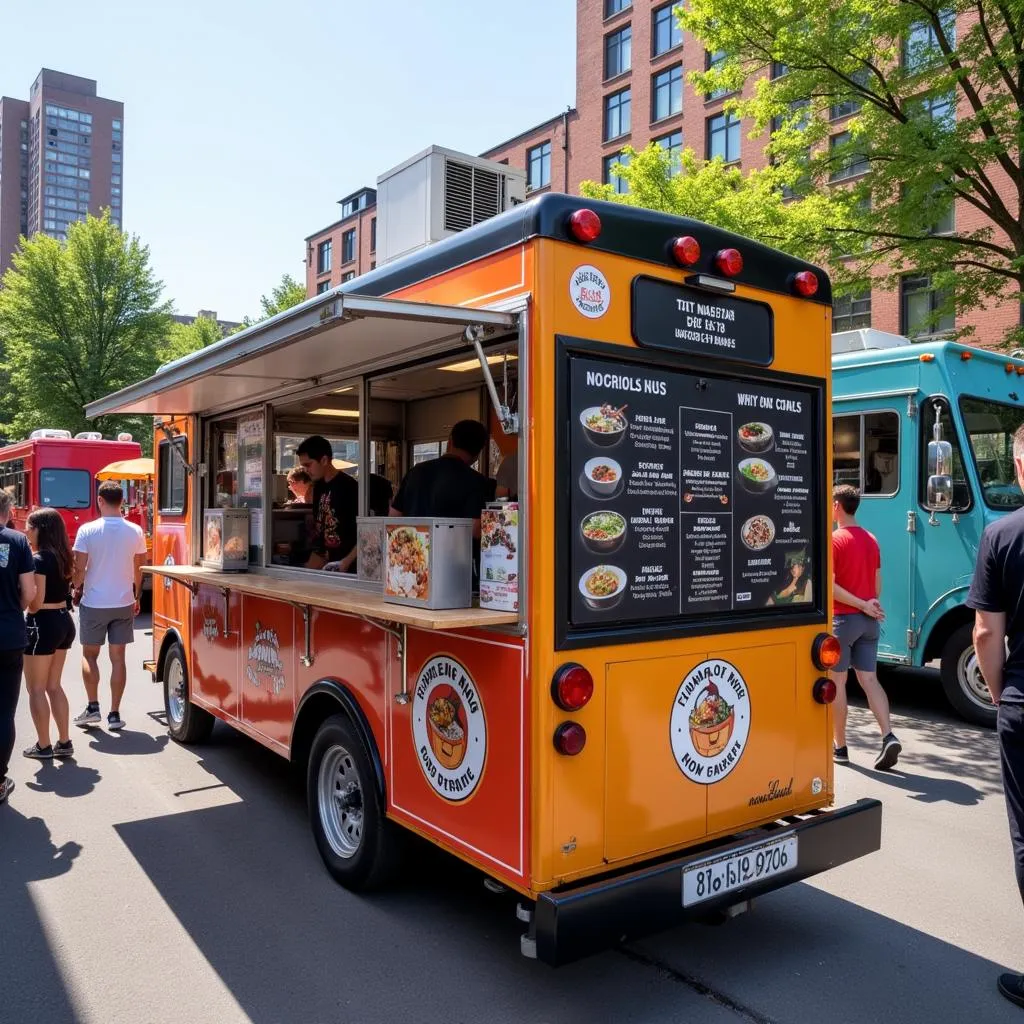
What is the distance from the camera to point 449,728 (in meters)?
3.32

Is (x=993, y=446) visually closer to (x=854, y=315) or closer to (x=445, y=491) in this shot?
(x=445, y=491)

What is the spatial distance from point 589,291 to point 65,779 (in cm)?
482

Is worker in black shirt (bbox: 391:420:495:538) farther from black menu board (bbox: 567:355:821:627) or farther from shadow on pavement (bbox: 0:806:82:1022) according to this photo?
shadow on pavement (bbox: 0:806:82:1022)

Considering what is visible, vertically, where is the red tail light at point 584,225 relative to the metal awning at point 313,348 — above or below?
above

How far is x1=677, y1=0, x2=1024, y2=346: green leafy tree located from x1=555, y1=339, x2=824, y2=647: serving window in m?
7.53

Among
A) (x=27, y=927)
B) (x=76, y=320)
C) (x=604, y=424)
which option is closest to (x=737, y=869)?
(x=604, y=424)

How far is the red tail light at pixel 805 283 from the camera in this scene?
12.4 feet

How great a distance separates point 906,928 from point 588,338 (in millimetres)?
2798

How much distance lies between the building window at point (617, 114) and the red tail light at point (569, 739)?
1322 inches

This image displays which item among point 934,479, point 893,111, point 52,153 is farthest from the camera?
point 52,153

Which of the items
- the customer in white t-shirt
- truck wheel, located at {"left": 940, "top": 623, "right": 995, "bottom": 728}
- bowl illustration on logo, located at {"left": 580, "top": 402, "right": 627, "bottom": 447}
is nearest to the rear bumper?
bowl illustration on logo, located at {"left": 580, "top": 402, "right": 627, "bottom": 447}

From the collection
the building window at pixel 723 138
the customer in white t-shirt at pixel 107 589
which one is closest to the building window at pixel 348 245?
the building window at pixel 723 138

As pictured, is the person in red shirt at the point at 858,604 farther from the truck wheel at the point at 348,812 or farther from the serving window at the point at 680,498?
the truck wheel at the point at 348,812

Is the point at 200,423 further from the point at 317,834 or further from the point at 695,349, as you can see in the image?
the point at 695,349
